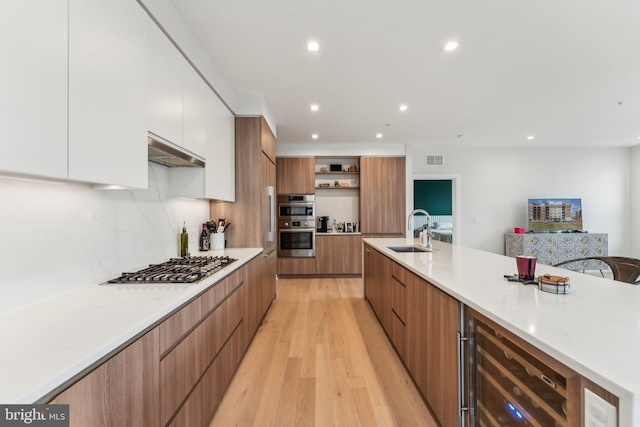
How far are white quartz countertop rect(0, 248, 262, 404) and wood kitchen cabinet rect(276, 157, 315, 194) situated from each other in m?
4.16

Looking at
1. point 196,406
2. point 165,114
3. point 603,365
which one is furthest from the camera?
point 165,114

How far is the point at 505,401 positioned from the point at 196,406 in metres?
1.46

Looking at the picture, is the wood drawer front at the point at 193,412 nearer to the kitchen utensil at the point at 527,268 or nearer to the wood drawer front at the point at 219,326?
the wood drawer front at the point at 219,326

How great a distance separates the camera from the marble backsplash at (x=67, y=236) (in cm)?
113

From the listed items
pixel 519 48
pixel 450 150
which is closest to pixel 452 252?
pixel 519 48

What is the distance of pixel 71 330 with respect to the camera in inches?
36.0

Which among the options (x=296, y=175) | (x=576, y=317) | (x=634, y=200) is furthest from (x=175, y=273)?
(x=634, y=200)

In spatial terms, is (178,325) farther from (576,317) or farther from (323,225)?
(323,225)

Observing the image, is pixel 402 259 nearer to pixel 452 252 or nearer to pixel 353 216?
pixel 452 252

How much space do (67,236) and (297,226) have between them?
168 inches

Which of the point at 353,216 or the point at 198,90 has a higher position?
the point at 198,90

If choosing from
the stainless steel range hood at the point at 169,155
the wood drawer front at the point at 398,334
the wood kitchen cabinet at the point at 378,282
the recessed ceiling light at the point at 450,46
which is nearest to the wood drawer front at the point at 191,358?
the stainless steel range hood at the point at 169,155

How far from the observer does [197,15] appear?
78.2 inches

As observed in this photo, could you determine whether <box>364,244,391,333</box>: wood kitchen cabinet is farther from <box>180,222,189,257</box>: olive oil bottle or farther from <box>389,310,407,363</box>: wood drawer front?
<box>180,222,189,257</box>: olive oil bottle
